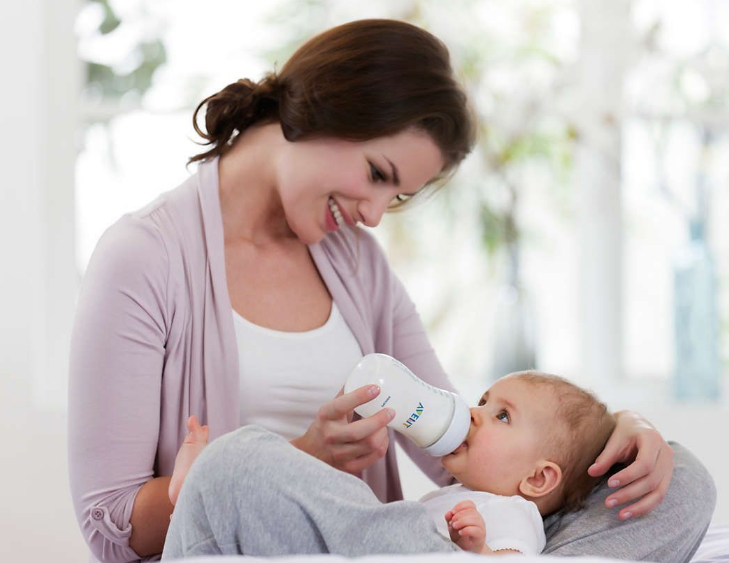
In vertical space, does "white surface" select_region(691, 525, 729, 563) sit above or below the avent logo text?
below

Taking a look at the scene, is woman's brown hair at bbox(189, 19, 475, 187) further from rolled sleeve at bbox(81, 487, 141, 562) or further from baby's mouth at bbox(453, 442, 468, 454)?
rolled sleeve at bbox(81, 487, 141, 562)

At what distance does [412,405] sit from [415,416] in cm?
2

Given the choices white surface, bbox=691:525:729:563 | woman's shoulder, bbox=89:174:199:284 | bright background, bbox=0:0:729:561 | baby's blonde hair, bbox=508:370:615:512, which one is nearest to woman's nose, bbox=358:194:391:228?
woman's shoulder, bbox=89:174:199:284

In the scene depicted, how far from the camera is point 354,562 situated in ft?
2.75

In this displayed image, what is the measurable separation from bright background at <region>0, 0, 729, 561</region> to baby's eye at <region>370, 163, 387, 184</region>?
107 centimetres

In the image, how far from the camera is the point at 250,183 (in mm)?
1547

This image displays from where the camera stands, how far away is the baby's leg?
0.94 metres

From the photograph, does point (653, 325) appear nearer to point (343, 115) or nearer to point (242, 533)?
point (343, 115)

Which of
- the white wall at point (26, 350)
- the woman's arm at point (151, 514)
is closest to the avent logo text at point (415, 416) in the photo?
the woman's arm at point (151, 514)

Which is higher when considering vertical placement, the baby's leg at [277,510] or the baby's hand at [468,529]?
the baby's leg at [277,510]

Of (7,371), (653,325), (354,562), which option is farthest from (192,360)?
(653,325)

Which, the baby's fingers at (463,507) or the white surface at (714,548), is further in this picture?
the white surface at (714,548)

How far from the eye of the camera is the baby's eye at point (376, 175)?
1472 mm

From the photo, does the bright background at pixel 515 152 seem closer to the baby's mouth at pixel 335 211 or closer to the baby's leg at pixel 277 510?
the baby's mouth at pixel 335 211
